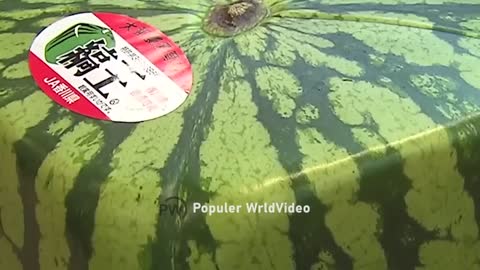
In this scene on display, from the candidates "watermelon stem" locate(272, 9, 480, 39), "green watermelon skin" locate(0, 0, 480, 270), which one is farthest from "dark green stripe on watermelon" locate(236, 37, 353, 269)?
"watermelon stem" locate(272, 9, 480, 39)

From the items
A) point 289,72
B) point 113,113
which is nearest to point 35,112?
point 113,113

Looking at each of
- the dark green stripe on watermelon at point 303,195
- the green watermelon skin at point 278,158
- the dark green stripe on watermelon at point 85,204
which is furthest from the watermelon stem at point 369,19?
the dark green stripe on watermelon at point 85,204

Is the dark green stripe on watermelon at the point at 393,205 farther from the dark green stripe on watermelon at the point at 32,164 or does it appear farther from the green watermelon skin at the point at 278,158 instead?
the dark green stripe on watermelon at the point at 32,164

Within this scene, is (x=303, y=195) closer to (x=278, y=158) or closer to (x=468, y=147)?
(x=278, y=158)

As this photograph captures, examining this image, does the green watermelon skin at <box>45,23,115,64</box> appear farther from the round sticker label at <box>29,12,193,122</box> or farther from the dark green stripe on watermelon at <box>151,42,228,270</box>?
the dark green stripe on watermelon at <box>151,42,228,270</box>

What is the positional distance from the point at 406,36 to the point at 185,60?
0.20 m

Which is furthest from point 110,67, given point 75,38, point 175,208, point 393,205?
point 393,205

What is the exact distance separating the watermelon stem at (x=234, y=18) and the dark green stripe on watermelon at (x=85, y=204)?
15cm

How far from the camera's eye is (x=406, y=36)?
895mm

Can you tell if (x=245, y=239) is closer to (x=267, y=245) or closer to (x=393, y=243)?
(x=267, y=245)

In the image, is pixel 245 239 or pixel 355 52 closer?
pixel 245 239

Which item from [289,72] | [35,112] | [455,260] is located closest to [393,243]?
[455,260]

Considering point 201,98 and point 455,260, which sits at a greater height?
point 201,98

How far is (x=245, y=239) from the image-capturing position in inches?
30.6
